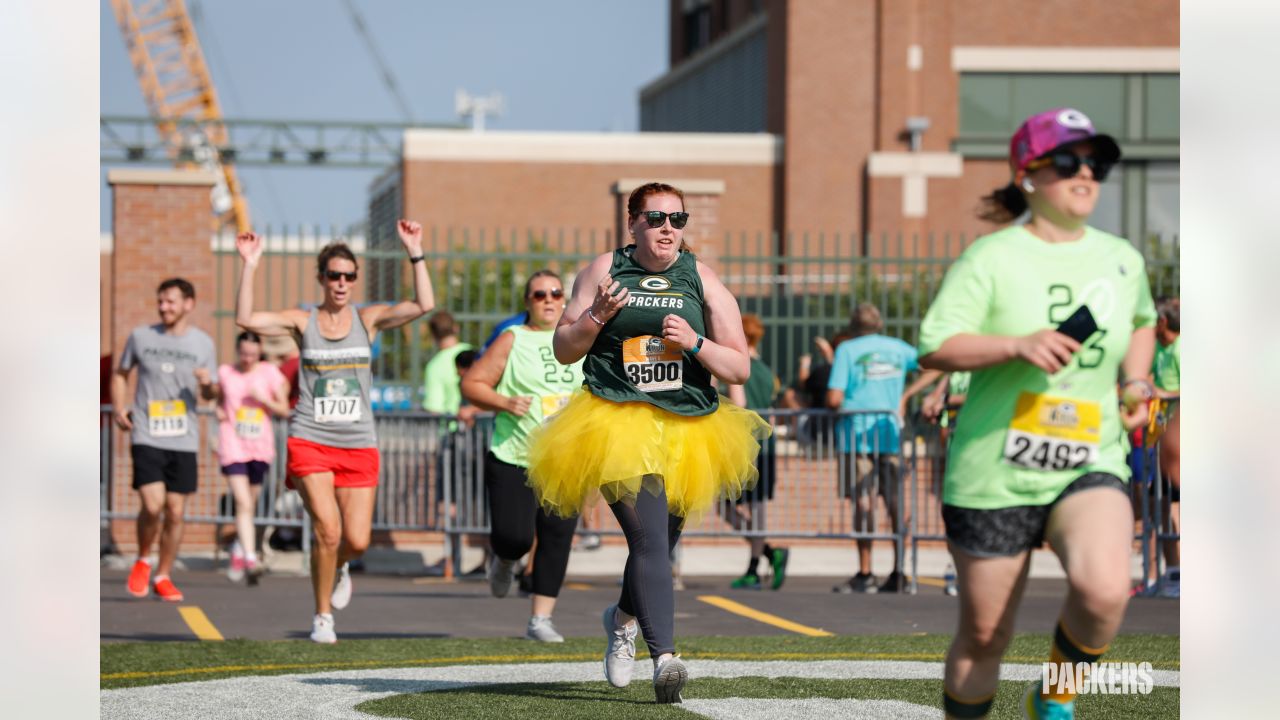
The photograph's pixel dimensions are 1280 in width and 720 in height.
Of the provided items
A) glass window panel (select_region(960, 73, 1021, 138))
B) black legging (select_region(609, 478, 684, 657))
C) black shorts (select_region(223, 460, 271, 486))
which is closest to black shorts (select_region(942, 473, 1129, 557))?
black legging (select_region(609, 478, 684, 657))

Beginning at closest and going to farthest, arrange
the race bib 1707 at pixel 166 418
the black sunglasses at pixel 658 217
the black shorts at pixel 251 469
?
the black sunglasses at pixel 658 217, the race bib 1707 at pixel 166 418, the black shorts at pixel 251 469

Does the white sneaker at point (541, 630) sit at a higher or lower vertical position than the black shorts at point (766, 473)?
lower

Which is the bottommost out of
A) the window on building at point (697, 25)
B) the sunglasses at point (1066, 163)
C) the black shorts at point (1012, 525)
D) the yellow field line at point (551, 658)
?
the yellow field line at point (551, 658)

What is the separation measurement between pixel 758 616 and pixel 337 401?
11.8ft

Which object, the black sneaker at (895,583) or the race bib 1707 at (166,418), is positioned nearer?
the race bib 1707 at (166,418)

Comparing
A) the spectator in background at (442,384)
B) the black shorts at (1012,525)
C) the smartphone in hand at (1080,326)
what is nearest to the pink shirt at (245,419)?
the spectator in background at (442,384)

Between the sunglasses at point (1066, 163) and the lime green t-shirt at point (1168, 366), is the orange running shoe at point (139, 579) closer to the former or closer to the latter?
the lime green t-shirt at point (1168, 366)

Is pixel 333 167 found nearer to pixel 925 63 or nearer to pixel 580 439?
pixel 925 63

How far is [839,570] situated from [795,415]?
2202mm

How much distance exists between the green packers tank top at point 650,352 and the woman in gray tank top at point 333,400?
2541 mm

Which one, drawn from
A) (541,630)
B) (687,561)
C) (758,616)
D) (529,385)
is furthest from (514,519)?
(687,561)

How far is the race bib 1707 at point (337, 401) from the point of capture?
9.66m
